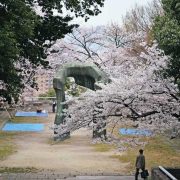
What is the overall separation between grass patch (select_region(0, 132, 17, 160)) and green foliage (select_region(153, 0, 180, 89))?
12.4 m

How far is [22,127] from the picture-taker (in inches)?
1449

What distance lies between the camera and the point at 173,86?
1410 centimetres

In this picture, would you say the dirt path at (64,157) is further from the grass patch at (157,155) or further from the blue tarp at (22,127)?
the blue tarp at (22,127)

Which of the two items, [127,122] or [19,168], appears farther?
[19,168]

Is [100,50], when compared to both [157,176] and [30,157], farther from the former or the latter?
[157,176]

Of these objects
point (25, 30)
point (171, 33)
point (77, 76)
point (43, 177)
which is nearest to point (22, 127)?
point (77, 76)

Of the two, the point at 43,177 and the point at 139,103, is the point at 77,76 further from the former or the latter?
the point at 139,103

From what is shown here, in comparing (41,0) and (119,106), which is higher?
(41,0)

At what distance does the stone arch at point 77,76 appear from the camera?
2792 cm

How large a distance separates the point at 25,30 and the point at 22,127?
83.6 feet

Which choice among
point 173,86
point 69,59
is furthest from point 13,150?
point 69,59

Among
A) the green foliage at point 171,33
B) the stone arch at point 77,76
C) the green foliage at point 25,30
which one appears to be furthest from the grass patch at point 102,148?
the green foliage at point 171,33

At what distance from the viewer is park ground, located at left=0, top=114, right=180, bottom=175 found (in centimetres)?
1890

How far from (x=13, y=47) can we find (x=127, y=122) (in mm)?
5556
